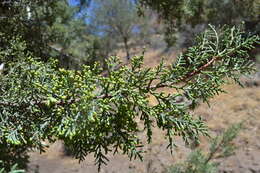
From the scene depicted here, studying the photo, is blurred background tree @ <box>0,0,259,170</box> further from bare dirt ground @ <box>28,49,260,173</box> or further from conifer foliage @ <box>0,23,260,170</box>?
bare dirt ground @ <box>28,49,260,173</box>

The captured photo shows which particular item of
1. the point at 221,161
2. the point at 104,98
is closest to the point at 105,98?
the point at 104,98

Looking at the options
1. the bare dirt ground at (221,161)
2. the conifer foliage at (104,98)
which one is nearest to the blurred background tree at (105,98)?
the conifer foliage at (104,98)

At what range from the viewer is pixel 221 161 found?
9414 millimetres

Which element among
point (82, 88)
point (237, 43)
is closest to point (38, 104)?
point (82, 88)

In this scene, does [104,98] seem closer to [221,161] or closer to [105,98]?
[105,98]

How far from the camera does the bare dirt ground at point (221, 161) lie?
30.8 feet

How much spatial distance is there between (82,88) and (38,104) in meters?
0.52

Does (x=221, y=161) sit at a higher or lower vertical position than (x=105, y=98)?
lower

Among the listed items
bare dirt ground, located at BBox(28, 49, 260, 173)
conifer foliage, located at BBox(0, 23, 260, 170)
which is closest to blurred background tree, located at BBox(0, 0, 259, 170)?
conifer foliage, located at BBox(0, 23, 260, 170)

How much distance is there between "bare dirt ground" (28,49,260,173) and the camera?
939 cm

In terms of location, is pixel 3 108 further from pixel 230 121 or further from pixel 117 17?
pixel 117 17

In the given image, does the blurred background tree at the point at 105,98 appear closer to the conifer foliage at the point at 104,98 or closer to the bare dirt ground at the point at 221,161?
the conifer foliage at the point at 104,98

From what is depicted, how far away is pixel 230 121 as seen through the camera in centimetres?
1174

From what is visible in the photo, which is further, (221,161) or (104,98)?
(221,161)
